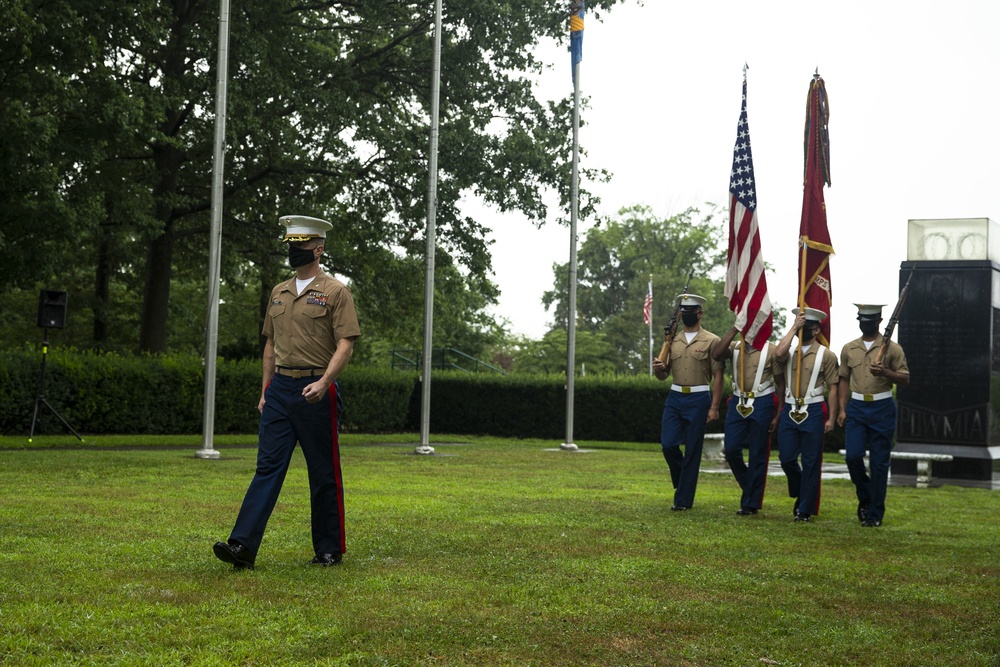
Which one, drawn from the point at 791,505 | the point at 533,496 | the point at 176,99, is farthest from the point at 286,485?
the point at 176,99

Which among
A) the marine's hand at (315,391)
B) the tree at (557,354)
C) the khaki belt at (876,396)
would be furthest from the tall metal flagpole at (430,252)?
the tree at (557,354)

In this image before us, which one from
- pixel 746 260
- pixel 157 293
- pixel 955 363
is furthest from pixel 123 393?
pixel 955 363

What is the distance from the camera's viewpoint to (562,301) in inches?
3639

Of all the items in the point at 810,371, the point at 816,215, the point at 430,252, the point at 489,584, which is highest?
the point at 430,252

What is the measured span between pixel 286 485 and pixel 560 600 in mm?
8408

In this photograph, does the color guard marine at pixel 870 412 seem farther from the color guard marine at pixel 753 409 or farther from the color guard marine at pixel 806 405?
the color guard marine at pixel 753 409

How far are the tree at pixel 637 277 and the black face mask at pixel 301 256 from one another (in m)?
69.8

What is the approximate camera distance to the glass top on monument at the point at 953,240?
19.7 m

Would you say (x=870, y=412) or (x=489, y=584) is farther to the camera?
(x=870, y=412)

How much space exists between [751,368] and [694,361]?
810mm

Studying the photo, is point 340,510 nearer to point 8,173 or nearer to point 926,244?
point 926,244

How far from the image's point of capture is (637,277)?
86.4 meters

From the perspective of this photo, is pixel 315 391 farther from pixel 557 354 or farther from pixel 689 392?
pixel 557 354

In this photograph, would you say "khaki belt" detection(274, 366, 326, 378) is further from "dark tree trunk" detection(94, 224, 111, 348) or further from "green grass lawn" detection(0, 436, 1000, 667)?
"dark tree trunk" detection(94, 224, 111, 348)
